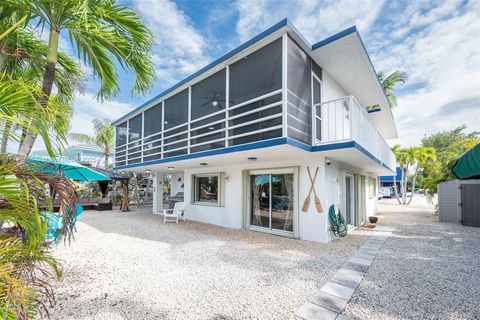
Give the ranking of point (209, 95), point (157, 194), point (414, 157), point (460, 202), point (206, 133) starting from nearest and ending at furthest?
point (206, 133) → point (209, 95) → point (460, 202) → point (157, 194) → point (414, 157)

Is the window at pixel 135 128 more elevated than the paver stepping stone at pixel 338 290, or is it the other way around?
the window at pixel 135 128

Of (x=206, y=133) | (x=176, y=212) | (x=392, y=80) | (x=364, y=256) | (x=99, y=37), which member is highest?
(x=392, y=80)

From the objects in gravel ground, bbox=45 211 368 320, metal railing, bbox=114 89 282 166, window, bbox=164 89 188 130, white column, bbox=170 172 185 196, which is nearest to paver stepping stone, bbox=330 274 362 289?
gravel ground, bbox=45 211 368 320

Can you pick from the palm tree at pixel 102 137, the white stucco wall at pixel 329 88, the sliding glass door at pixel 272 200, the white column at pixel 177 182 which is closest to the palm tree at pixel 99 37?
the sliding glass door at pixel 272 200

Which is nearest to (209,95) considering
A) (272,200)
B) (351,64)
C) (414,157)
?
(272,200)

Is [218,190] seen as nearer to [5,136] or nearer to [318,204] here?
[318,204]

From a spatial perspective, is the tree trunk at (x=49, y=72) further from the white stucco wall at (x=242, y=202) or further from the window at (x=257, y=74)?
the white stucco wall at (x=242, y=202)

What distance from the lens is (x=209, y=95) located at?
8766 mm

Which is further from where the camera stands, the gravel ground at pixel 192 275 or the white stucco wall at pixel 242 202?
the white stucco wall at pixel 242 202

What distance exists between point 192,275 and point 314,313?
2.57 m

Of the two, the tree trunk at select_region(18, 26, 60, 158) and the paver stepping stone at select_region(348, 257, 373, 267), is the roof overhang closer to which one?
the paver stepping stone at select_region(348, 257, 373, 267)

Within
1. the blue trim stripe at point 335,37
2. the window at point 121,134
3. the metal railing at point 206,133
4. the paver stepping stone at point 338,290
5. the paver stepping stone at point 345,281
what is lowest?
the paver stepping stone at point 345,281

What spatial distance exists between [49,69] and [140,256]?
15.9 feet

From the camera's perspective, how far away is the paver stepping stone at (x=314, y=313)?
131 inches
